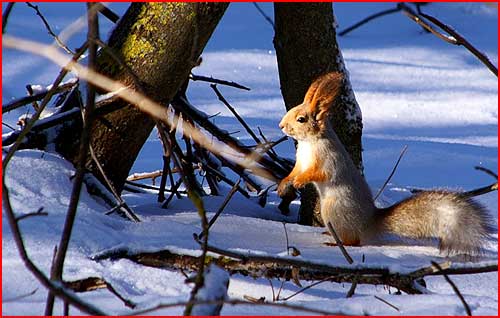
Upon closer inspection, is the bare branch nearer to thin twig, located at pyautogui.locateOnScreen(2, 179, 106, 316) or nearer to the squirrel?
thin twig, located at pyautogui.locateOnScreen(2, 179, 106, 316)

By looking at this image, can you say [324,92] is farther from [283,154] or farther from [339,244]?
[283,154]

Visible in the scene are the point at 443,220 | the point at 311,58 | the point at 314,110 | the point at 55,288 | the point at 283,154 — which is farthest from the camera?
the point at 283,154

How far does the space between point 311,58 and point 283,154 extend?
145cm

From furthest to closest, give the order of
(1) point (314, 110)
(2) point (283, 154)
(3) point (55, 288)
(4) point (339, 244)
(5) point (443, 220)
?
(2) point (283, 154), (1) point (314, 110), (5) point (443, 220), (4) point (339, 244), (3) point (55, 288)

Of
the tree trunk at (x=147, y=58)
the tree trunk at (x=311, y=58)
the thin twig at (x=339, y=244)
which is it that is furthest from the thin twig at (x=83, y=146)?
the tree trunk at (x=311, y=58)

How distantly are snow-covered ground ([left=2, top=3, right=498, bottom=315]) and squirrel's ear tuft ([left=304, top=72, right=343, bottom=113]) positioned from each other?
0.47 meters

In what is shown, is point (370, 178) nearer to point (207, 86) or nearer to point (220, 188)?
point (220, 188)

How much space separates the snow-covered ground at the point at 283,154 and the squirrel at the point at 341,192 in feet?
0.26

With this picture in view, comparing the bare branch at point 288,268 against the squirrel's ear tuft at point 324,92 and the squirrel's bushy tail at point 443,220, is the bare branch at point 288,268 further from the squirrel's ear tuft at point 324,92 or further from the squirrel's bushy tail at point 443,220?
the squirrel's ear tuft at point 324,92

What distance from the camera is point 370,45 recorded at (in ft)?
24.7

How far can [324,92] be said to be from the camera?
121 inches

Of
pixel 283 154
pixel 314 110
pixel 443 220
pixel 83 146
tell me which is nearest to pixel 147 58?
pixel 314 110

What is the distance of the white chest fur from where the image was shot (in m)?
3.23

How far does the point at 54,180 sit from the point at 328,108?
96cm
